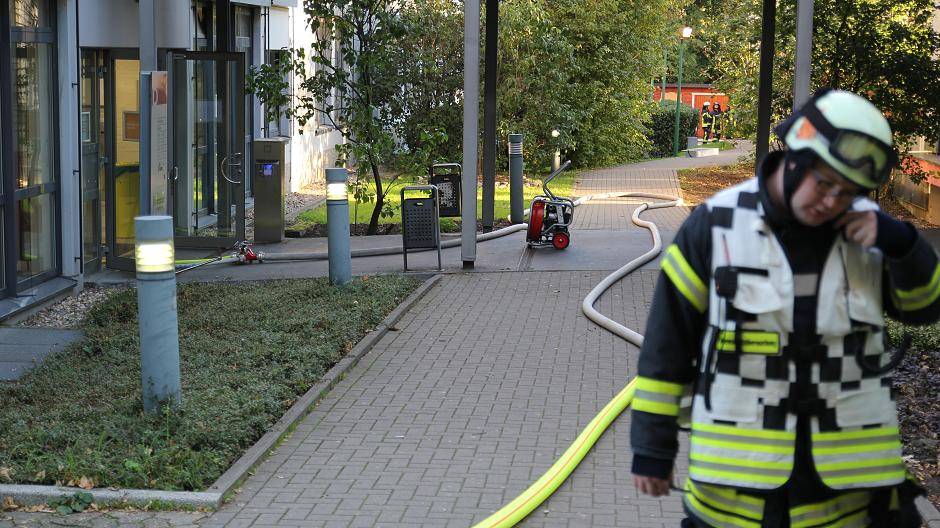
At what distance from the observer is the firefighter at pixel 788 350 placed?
3072 mm

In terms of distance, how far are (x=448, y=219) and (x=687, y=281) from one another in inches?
579

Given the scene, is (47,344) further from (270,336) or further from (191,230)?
(191,230)

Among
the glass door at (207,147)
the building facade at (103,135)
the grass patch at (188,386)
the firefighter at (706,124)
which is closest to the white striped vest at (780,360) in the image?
the grass patch at (188,386)

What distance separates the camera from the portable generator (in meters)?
14.3

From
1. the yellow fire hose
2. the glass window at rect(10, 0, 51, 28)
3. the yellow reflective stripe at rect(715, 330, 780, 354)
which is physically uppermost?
the glass window at rect(10, 0, 51, 28)

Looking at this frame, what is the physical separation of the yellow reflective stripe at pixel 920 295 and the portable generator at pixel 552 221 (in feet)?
36.5

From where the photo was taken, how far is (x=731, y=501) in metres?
3.17

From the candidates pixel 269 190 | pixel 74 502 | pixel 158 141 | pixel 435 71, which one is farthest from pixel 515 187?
pixel 74 502

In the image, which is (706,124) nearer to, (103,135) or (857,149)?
(103,135)

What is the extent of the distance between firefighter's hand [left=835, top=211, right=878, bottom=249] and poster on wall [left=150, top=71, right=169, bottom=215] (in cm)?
904

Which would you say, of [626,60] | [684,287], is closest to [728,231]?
[684,287]

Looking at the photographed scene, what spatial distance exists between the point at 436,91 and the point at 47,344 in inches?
502

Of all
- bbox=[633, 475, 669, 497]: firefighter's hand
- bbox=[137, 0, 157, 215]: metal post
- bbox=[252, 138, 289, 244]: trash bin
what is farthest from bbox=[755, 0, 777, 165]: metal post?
bbox=[633, 475, 669, 497]: firefighter's hand

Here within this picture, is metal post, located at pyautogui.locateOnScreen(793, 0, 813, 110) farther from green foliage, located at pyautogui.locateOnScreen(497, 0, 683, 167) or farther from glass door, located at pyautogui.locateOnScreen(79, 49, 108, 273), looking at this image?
green foliage, located at pyautogui.locateOnScreen(497, 0, 683, 167)
